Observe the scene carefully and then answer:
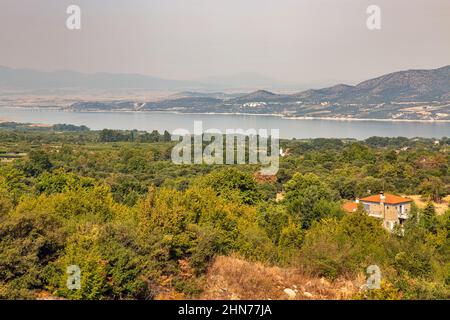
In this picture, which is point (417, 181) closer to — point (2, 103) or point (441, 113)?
point (441, 113)

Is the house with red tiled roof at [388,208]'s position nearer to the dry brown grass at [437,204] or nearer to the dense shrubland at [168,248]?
the dry brown grass at [437,204]

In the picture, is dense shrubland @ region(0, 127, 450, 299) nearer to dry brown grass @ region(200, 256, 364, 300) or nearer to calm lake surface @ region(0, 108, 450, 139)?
dry brown grass @ region(200, 256, 364, 300)

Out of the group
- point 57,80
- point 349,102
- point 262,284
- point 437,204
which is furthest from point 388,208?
point 57,80

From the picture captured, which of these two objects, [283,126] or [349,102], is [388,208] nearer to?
[283,126]

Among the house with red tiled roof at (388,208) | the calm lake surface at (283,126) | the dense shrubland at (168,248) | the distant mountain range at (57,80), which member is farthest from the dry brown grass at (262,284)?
the distant mountain range at (57,80)

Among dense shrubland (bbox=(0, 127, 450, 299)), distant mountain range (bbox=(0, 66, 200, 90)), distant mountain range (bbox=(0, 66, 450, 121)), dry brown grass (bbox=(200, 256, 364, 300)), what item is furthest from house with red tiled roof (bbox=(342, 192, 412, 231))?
distant mountain range (bbox=(0, 66, 200, 90))

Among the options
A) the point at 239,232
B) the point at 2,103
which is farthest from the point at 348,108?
the point at 239,232
